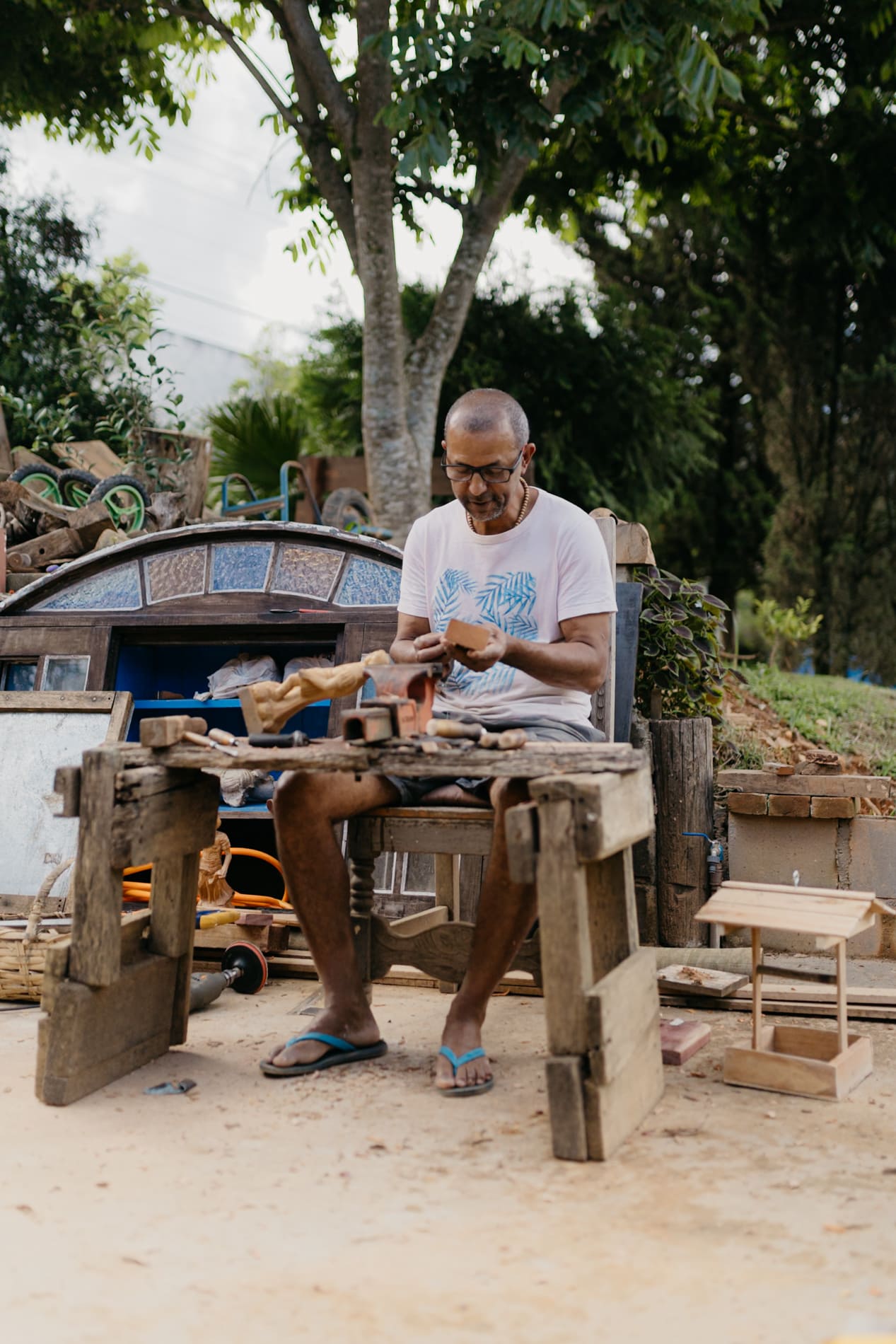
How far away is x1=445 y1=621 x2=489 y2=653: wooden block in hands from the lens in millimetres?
2732

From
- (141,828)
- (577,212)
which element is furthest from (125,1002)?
(577,212)

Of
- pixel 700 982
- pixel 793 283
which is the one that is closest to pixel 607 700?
pixel 700 982

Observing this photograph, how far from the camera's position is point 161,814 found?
2953 mm

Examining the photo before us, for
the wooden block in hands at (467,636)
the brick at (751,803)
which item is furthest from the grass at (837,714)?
Answer: the wooden block in hands at (467,636)

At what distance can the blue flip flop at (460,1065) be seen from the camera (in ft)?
9.13

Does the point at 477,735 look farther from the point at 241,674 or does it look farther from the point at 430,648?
the point at 241,674

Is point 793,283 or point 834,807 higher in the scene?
point 793,283

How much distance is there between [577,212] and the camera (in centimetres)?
1017

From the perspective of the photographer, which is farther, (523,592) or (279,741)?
(523,592)

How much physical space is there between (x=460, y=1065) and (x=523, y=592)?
4.18 feet

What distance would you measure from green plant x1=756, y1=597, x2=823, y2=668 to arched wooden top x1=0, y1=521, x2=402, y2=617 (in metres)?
3.74

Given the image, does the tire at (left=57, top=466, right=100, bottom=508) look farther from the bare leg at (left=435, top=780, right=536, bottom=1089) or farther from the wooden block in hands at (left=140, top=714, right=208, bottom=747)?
the bare leg at (left=435, top=780, right=536, bottom=1089)

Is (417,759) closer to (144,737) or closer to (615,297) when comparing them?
(144,737)

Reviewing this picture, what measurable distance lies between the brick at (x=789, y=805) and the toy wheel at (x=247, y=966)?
82.7 inches
